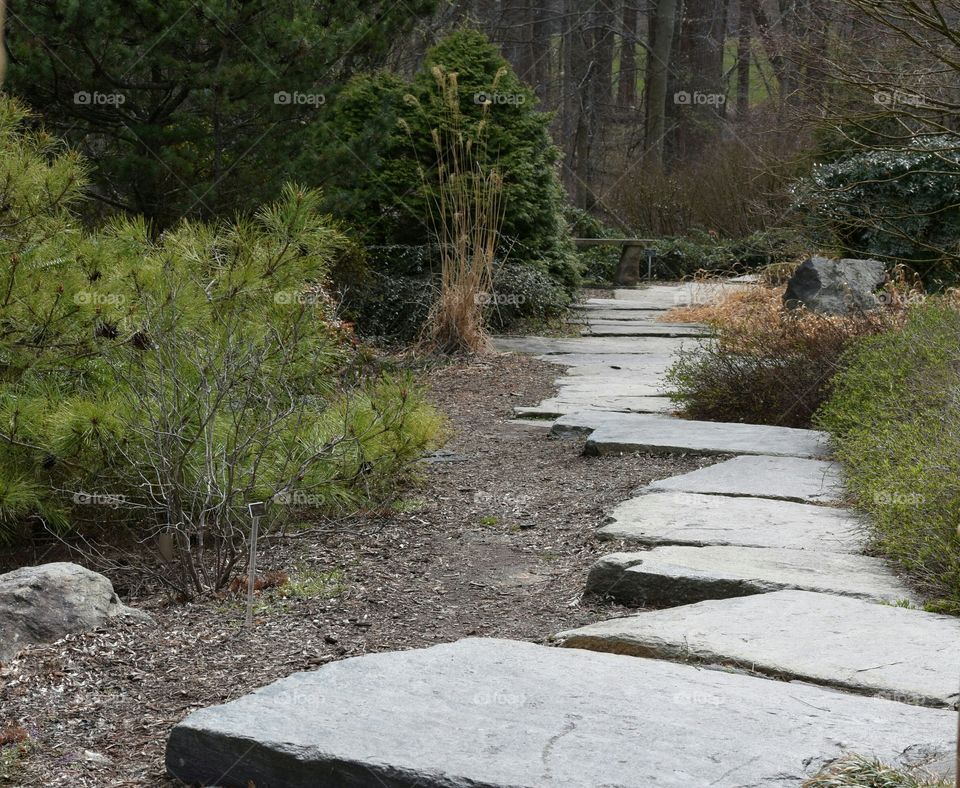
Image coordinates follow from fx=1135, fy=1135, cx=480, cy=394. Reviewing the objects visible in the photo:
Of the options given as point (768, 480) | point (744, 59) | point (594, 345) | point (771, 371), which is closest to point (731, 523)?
point (768, 480)

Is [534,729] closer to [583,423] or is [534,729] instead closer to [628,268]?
[583,423]

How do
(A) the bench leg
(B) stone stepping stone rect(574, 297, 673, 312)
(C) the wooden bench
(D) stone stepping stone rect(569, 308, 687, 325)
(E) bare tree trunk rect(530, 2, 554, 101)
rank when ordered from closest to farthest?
(D) stone stepping stone rect(569, 308, 687, 325) < (B) stone stepping stone rect(574, 297, 673, 312) < (C) the wooden bench < (A) the bench leg < (E) bare tree trunk rect(530, 2, 554, 101)

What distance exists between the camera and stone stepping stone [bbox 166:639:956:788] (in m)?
1.97

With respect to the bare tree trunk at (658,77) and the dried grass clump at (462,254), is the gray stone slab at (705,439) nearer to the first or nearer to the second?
the dried grass clump at (462,254)

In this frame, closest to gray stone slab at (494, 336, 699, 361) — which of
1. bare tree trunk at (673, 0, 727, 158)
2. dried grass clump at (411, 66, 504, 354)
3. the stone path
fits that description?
dried grass clump at (411, 66, 504, 354)

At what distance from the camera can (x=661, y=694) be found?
91.6 inches

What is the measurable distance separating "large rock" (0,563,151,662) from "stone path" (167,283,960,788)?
2.94 feet

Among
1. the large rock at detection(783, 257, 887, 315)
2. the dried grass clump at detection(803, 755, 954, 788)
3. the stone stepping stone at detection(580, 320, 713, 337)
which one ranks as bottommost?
the stone stepping stone at detection(580, 320, 713, 337)

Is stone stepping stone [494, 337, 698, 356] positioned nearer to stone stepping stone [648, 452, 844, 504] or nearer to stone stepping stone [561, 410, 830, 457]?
stone stepping stone [561, 410, 830, 457]

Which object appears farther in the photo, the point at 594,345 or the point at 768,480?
the point at 594,345

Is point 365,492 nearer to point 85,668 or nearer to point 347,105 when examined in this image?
point 85,668

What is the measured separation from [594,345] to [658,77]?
498 inches

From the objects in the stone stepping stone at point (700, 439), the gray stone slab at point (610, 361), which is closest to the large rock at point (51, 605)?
the stone stepping stone at point (700, 439)

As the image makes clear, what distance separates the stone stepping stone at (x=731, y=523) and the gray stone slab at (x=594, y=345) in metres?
4.67
